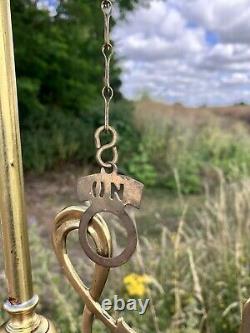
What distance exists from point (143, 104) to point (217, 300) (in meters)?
2.73

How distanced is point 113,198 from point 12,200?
111 millimetres

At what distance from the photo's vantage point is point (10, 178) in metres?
0.47

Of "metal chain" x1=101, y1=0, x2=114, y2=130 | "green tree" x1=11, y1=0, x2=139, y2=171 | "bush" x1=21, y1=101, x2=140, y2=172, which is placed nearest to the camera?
"metal chain" x1=101, y1=0, x2=114, y2=130

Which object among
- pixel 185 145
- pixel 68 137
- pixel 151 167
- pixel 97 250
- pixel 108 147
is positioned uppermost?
pixel 108 147

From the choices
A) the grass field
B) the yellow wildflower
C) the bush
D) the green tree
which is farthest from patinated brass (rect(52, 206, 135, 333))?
the bush

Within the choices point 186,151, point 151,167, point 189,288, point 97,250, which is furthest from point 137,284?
point 186,151

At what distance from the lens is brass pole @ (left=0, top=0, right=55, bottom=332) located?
0.46m

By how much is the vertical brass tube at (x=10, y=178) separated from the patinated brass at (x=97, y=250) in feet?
0.12

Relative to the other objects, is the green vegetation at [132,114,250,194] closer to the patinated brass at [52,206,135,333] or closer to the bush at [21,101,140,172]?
the bush at [21,101,140,172]

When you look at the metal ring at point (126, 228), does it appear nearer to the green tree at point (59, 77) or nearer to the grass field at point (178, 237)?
the grass field at point (178, 237)

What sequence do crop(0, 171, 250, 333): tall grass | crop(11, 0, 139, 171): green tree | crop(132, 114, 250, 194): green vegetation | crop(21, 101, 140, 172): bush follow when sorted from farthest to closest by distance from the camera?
crop(132, 114, 250, 194): green vegetation < crop(21, 101, 140, 172): bush < crop(11, 0, 139, 171): green tree < crop(0, 171, 250, 333): tall grass

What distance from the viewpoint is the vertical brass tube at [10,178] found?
1.51 feet

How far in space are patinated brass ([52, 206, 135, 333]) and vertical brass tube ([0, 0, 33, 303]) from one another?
0.12ft

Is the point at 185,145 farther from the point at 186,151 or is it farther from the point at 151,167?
the point at 151,167
